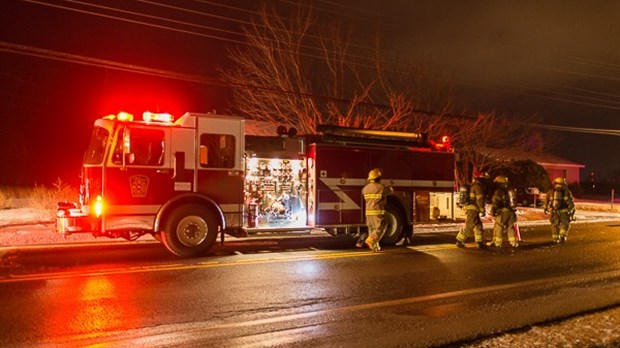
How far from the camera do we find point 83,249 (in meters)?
11.3

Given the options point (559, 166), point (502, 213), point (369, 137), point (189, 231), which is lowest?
point (189, 231)

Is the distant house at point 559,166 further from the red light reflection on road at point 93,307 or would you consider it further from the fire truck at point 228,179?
the red light reflection on road at point 93,307

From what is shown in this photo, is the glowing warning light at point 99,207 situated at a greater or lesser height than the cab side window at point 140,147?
lesser

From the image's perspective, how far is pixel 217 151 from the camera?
10.5m

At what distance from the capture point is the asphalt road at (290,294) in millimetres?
5461

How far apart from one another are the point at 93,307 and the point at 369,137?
7366 millimetres

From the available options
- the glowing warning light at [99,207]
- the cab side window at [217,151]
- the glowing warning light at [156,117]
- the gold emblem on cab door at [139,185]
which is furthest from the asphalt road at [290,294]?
the glowing warning light at [156,117]

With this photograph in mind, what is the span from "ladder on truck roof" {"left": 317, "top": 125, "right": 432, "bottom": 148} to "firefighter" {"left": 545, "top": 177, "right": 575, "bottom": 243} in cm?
342

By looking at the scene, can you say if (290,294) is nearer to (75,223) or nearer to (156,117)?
(75,223)

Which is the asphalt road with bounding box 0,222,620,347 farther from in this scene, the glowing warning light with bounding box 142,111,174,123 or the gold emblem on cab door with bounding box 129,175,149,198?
the glowing warning light with bounding box 142,111,174,123

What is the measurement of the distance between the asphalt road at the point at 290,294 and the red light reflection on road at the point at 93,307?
1 centimetres

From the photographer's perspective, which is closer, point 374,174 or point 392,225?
point 374,174

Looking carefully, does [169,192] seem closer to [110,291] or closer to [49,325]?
[110,291]

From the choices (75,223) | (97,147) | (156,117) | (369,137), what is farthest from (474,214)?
(75,223)
